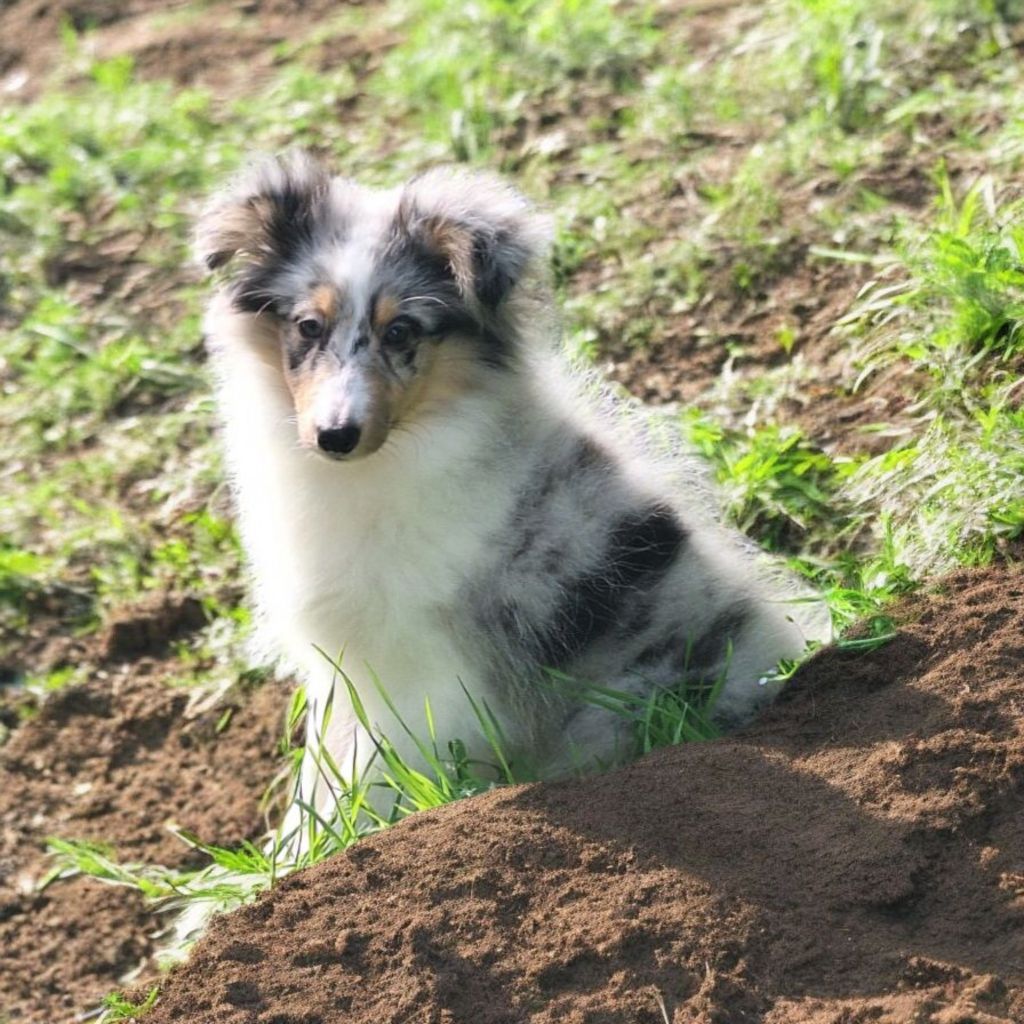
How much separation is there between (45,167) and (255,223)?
14.5 feet

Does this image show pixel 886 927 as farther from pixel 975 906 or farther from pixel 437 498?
pixel 437 498

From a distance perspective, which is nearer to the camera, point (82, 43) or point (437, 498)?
point (437, 498)

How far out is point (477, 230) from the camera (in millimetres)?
4562

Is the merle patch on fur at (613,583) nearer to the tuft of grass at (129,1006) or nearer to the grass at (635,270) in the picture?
the grass at (635,270)

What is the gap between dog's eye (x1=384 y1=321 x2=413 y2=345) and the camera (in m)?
4.44

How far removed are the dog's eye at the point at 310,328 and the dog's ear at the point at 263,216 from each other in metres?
0.26

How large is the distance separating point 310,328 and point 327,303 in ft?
0.31

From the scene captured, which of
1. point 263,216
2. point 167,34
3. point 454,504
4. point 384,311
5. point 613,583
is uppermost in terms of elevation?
point 167,34

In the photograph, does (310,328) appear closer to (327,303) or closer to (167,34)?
(327,303)

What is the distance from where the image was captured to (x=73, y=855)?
5035 mm

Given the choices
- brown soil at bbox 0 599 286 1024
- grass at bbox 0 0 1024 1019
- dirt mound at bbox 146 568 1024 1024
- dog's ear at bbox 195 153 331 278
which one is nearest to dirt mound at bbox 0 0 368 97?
grass at bbox 0 0 1024 1019

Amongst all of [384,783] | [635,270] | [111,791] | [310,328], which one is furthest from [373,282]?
[635,270]

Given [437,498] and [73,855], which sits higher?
[437,498]

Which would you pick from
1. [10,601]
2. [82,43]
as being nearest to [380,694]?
[10,601]
